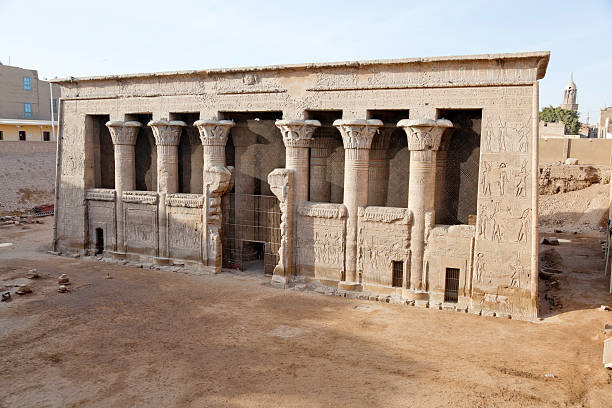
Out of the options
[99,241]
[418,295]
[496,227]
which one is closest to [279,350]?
[418,295]

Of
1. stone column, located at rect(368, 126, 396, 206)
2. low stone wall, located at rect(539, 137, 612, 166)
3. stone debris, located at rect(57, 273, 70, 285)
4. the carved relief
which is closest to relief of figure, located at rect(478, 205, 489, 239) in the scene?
stone column, located at rect(368, 126, 396, 206)

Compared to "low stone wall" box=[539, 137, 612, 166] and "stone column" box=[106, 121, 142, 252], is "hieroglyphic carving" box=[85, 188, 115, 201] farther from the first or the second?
"low stone wall" box=[539, 137, 612, 166]

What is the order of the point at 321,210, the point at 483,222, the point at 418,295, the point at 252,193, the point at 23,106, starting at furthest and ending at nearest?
the point at 23,106, the point at 252,193, the point at 321,210, the point at 418,295, the point at 483,222

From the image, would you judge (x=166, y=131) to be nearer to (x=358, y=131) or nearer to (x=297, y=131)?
(x=297, y=131)

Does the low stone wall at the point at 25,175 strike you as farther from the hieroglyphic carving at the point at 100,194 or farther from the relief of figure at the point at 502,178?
the relief of figure at the point at 502,178

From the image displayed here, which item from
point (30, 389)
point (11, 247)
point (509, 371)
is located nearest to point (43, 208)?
point (11, 247)

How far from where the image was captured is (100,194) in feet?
62.1

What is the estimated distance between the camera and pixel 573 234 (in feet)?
80.6

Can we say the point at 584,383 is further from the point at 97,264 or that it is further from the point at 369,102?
the point at 97,264

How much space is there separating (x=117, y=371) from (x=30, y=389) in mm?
1513

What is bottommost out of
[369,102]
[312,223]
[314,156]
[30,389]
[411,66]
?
[30,389]

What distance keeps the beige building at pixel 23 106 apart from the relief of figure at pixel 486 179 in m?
36.6

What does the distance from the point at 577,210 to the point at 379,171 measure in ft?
60.0

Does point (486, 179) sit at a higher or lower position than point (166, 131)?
lower
